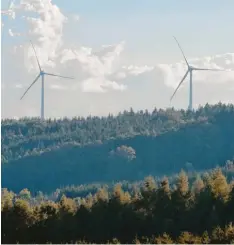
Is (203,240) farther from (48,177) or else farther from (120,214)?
(48,177)

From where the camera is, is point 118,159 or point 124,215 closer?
point 124,215

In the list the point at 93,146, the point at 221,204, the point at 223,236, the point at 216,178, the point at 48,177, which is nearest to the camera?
the point at 223,236

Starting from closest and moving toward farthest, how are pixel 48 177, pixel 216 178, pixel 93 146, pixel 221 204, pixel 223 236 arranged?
A: pixel 223 236 → pixel 221 204 → pixel 216 178 → pixel 48 177 → pixel 93 146

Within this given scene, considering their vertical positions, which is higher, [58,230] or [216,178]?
[216,178]

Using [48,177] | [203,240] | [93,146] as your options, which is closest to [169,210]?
[203,240]

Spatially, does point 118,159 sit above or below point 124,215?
above

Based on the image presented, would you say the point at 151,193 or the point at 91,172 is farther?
the point at 91,172

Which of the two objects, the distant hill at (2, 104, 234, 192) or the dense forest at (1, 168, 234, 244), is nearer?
the dense forest at (1, 168, 234, 244)

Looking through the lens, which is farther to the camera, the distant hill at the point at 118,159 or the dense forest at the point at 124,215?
the distant hill at the point at 118,159
